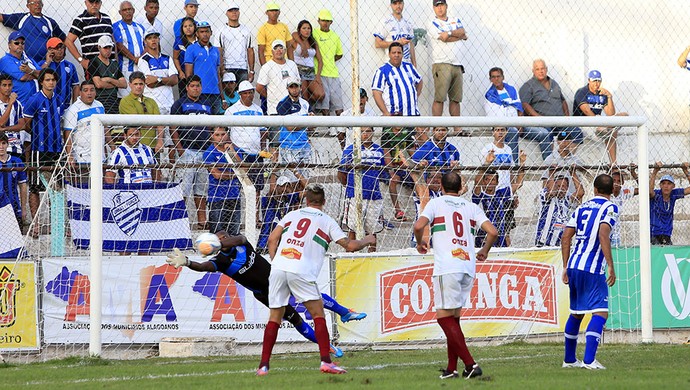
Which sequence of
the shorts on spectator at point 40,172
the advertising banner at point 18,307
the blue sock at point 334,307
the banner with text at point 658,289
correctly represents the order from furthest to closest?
1. the banner with text at point 658,289
2. the shorts on spectator at point 40,172
3. the advertising banner at point 18,307
4. the blue sock at point 334,307

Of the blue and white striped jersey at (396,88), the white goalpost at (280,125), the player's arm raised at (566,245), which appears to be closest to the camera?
the player's arm raised at (566,245)

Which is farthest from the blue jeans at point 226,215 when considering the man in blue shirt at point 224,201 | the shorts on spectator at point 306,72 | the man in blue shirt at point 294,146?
the shorts on spectator at point 306,72

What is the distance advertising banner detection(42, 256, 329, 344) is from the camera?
563 inches

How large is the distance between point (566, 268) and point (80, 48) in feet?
→ 31.6

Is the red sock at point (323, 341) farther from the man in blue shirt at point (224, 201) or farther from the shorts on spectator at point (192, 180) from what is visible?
the shorts on spectator at point (192, 180)

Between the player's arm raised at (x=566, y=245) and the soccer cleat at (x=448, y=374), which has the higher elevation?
the player's arm raised at (x=566, y=245)

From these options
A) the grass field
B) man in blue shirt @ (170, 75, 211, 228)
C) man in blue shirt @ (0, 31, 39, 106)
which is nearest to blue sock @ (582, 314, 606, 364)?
the grass field

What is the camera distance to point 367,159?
1588 cm

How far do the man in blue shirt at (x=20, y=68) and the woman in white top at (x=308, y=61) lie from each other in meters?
→ 4.37

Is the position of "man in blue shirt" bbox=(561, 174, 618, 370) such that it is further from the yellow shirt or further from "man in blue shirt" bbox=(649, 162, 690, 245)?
the yellow shirt

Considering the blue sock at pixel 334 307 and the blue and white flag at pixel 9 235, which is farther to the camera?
the blue and white flag at pixel 9 235

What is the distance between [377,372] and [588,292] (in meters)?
2.22

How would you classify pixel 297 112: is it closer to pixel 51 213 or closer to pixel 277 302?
pixel 51 213

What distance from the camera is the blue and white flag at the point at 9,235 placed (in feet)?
47.1
